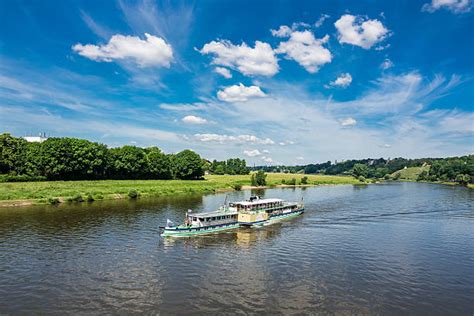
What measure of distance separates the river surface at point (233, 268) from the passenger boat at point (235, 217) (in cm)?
242

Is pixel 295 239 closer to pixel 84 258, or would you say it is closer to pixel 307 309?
pixel 307 309

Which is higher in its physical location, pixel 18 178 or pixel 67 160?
pixel 67 160

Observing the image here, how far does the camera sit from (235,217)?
66938mm

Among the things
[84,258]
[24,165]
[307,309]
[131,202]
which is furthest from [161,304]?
[24,165]

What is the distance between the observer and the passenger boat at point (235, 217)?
57219 millimetres

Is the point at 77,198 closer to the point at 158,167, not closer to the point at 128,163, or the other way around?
the point at 128,163

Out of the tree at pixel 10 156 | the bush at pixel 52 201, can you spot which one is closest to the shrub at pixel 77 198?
the bush at pixel 52 201

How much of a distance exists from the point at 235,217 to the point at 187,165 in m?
94.0

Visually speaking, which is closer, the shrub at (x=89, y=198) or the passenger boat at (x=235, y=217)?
the passenger boat at (x=235, y=217)

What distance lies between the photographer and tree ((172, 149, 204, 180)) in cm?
15675

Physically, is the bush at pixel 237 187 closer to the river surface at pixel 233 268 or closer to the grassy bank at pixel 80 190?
the grassy bank at pixel 80 190

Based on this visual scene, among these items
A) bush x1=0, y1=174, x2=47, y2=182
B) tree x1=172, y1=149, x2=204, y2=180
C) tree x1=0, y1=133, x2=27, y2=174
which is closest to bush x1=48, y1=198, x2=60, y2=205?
bush x1=0, y1=174, x2=47, y2=182

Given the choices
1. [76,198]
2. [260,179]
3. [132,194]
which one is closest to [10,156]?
[76,198]

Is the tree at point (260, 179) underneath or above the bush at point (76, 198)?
above
